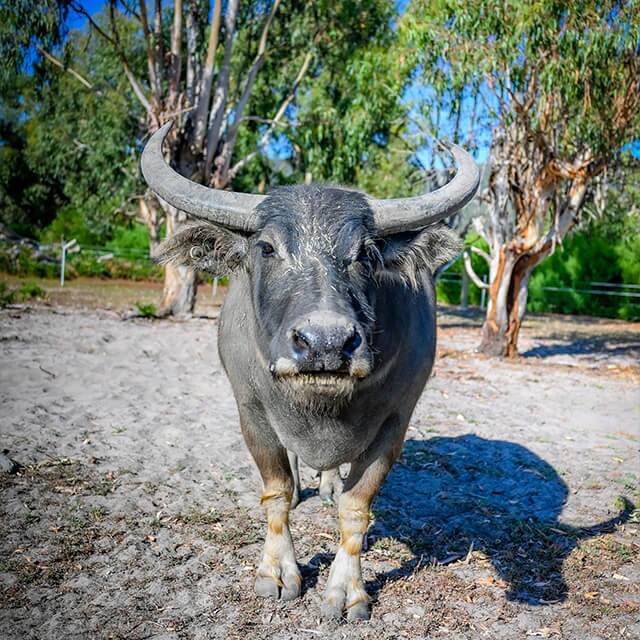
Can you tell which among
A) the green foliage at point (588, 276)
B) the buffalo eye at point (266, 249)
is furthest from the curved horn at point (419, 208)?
the green foliage at point (588, 276)

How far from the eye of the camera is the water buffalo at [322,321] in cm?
263

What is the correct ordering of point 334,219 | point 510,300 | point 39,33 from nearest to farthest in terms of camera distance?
point 334,219
point 510,300
point 39,33

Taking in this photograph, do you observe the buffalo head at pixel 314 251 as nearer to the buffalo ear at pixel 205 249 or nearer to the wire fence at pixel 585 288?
the buffalo ear at pixel 205 249

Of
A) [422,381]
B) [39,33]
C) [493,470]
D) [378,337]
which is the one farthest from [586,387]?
[39,33]

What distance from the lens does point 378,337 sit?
3172 mm

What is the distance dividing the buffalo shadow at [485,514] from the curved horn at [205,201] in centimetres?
222

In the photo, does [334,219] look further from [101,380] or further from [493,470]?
Answer: [101,380]

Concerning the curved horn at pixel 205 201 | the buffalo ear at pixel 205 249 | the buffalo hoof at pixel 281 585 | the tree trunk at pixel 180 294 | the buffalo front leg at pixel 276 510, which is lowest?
the buffalo hoof at pixel 281 585

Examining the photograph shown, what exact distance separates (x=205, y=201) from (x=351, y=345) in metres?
1.19

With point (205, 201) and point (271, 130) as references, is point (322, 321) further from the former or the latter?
point (271, 130)

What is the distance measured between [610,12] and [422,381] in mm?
9076

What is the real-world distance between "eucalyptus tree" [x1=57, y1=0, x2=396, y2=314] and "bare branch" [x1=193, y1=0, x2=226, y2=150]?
23mm

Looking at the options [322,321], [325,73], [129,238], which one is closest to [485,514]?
[322,321]

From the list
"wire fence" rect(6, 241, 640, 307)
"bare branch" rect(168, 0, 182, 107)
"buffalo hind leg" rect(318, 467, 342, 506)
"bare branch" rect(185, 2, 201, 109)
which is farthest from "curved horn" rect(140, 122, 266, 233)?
"wire fence" rect(6, 241, 640, 307)
